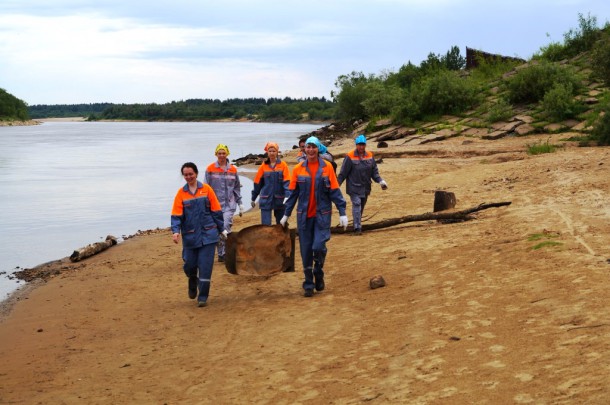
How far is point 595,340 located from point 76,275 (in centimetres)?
931

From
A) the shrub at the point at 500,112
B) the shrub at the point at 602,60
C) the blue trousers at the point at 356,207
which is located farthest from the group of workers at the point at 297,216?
the shrub at the point at 602,60

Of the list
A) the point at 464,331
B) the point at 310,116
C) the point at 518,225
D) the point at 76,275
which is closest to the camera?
the point at 464,331

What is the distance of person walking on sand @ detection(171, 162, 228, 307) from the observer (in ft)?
30.0

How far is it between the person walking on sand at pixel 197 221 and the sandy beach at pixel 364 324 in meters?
0.62

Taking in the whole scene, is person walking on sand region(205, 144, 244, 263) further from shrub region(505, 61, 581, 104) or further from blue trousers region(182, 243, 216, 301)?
shrub region(505, 61, 581, 104)

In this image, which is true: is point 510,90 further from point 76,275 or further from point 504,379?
point 504,379

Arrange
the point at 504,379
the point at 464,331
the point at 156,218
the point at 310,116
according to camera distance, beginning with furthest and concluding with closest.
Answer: the point at 310,116 < the point at 156,218 < the point at 464,331 < the point at 504,379

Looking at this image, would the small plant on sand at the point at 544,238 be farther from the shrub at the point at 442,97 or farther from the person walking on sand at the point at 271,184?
the shrub at the point at 442,97

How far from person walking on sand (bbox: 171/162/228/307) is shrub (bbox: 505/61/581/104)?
2402cm

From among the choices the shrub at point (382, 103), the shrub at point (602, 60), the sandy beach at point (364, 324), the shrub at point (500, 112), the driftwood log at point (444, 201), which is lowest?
the sandy beach at point (364, 324)

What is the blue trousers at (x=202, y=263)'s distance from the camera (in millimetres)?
9297

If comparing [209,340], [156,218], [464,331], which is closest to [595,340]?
[464,331]

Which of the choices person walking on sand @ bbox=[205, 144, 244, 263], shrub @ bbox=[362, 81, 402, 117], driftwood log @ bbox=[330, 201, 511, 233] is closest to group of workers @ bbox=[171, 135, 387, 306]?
person walking on sand @ bbox=[205, 144, 244, 263]

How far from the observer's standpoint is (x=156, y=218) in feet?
69.8
